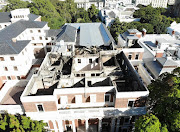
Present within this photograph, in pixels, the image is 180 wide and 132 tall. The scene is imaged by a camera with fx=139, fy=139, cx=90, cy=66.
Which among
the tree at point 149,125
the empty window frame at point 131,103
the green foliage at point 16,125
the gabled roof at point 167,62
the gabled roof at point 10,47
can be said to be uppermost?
the gabled roof at point 10,47

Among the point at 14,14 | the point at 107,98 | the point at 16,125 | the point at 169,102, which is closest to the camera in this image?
the point at 169,102

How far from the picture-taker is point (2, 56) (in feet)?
120

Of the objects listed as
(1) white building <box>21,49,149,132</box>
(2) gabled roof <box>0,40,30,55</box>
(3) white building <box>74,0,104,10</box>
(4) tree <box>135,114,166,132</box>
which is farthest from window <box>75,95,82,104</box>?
(3) white building <box>74,0,104,10</box>

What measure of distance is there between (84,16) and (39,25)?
61.8 m

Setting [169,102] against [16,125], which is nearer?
[169,102]

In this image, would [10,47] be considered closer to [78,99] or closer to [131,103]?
[78,99]

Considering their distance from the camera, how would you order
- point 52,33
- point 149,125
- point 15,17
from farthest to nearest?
1. point 15,17
2. point 52,33
3. point 149,125

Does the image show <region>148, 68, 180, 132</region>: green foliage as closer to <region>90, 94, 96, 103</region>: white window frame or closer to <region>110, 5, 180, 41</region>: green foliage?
<region>90, 94, 96, 103</region>: white window frame

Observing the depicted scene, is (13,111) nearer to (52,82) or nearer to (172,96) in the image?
(52,82)

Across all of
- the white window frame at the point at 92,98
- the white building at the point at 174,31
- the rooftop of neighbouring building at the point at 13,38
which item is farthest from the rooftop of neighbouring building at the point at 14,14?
the white building at the point at 174,31

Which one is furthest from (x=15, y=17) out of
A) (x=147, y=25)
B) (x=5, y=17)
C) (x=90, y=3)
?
(x=90, y=3)

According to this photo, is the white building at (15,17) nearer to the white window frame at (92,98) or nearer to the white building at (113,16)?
the white building at (113,16)

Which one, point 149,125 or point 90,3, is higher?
point 90,3

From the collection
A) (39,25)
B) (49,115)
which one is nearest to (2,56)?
(49,115)
